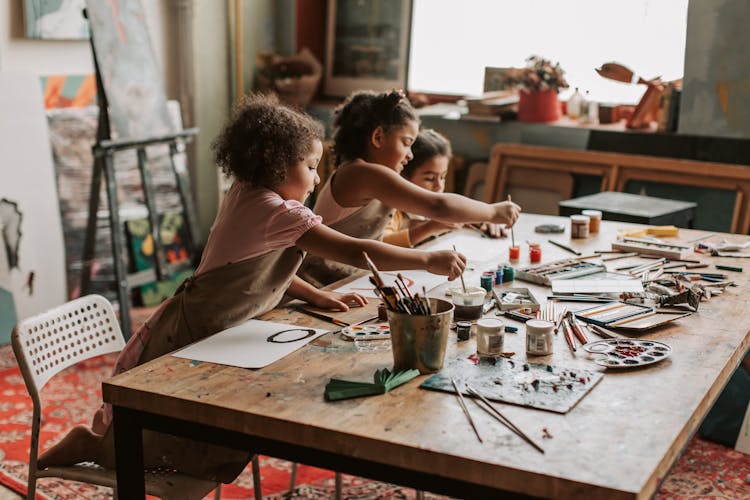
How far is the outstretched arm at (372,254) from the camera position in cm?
213

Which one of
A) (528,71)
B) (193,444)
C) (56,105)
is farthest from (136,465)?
(528,71)

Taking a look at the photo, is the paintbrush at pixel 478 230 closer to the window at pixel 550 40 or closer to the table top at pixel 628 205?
the table top at pixel 628 205

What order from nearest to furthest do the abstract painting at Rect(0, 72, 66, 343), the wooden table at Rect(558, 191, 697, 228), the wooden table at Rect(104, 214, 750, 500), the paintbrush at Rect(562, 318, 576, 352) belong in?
the wooden table at Rect(104, 214, 750, 500) < the paintbrush at Rect(562, 318, 576, 352) < the wooden table at Rect(558, 191, 697, 228) < the abstract painting at Rect(0, 72, 66, 343)

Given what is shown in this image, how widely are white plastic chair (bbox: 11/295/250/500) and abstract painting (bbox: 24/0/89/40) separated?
258 centimetres

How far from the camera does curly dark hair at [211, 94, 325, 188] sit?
7.30 ft

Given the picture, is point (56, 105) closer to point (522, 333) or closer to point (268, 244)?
point (268, 244)

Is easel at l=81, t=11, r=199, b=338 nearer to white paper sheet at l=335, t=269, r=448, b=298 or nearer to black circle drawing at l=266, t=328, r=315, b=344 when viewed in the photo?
white paper sheet at l=335, t=269, r=448, b=298

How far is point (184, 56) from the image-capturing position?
5406 mm

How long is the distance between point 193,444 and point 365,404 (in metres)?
0.59

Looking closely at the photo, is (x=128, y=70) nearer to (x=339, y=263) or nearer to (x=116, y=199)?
(x=116, y=199)

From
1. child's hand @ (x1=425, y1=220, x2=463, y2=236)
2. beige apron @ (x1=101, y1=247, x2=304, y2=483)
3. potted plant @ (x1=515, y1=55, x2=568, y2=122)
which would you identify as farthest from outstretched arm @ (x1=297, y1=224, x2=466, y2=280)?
potted plant @ (x1=515, y1=55, x2=568, y2=122)

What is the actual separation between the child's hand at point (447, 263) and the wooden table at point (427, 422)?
26 centimetres

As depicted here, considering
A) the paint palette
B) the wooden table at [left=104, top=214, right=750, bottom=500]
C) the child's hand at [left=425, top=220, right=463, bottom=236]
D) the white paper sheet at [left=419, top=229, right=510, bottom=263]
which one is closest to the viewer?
the wooden table at [left=104, top=214, right=750, bottom=500]

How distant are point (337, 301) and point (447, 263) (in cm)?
30
